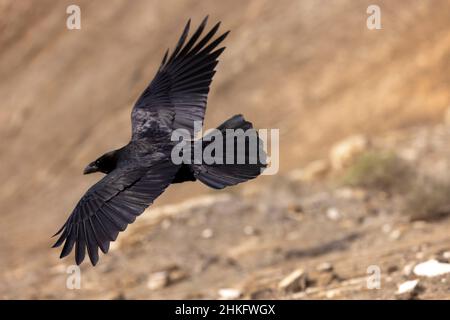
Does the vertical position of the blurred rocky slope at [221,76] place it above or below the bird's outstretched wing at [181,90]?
above

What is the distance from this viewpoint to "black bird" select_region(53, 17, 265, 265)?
640 centimetres

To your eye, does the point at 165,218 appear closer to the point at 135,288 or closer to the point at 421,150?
the point at 135,288

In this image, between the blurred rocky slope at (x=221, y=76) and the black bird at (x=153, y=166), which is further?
the blurred rocky slope at (x=221, y=76)

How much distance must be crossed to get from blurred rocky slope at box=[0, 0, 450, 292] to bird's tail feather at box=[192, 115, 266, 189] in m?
7.31

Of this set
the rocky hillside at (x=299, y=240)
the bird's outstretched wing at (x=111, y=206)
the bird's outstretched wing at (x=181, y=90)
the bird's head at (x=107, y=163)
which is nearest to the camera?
the bird's outstretched wing at (x=111, y=206)

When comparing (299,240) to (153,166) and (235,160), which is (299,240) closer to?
(235,160)

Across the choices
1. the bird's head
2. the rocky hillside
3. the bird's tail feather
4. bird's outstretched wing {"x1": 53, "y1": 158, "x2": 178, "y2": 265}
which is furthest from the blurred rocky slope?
bird's outstretched wing {"x1": 53, "y1": 158, "x2": 178, "y2": 265}

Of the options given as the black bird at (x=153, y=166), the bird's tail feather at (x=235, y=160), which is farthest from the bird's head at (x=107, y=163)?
the bird's tail feather at (x=235, y=160)

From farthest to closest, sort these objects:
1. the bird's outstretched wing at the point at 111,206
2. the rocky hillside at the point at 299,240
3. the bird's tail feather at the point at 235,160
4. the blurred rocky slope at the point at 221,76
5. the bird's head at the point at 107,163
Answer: the blurred rocky slope at the point at 221,76 → the rocky hillside at the point at 299,240 → the bird's head at the point at 107,163 → the bird's tail feather at the point at 235,160 → the bird's outstretched wing at the point at 111,206

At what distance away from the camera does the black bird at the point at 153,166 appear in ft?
21.0

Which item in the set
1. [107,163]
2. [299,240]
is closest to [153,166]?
[107,163]

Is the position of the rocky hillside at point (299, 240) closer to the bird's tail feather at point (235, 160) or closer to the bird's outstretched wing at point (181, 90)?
the bird's tail feather at point (235, 160)
